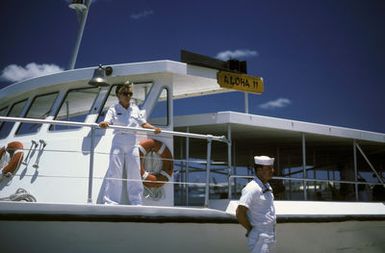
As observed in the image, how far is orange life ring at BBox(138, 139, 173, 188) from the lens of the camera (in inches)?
261

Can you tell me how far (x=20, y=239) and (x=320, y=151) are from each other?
8.31m

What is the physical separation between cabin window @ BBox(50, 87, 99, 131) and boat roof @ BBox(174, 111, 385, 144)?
1.40m

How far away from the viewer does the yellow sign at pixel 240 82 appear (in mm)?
7996

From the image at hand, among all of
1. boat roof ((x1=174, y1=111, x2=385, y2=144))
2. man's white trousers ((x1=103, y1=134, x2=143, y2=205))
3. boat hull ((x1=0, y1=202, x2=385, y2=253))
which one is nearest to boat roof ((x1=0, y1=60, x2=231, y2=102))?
boat roof ((x1=174, y1=111, x2=385, y2=144))

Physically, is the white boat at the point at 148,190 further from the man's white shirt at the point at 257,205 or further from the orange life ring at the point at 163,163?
the man's white shirt at the point at 257,205

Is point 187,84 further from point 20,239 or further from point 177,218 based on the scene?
point 20,239

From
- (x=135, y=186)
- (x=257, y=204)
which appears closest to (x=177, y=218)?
(x=135, y=186)

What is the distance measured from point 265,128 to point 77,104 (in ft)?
10.1

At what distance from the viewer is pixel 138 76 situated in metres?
7.34

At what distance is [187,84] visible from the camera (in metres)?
Answer: 8.36

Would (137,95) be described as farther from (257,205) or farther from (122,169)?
Result: (257,205)

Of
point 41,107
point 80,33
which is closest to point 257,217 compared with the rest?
point 41,107

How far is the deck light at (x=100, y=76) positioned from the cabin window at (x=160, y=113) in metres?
0.78

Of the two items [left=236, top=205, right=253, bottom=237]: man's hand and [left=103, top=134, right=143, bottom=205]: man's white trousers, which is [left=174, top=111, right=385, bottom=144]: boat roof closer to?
[left=103, top=134, right=143, bottom=205]: man's white trousers
